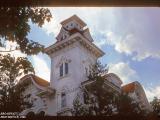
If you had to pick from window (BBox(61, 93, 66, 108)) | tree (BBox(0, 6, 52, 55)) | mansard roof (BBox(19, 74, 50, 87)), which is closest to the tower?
window (BBox(61, 93, 66, 108))

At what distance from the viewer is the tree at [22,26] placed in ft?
29.2

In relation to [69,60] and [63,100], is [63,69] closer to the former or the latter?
[69,60]

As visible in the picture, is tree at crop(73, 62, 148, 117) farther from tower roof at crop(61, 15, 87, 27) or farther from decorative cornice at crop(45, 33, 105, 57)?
tower roof at crop(61, 15, 87, 27)

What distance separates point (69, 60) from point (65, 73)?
5.25ft

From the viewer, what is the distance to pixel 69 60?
31.6 metres

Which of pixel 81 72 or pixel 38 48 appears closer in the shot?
pixel 38 48

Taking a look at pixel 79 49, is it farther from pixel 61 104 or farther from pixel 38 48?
pixel 38 48

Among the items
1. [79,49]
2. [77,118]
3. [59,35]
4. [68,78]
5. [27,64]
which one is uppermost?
[59,35]

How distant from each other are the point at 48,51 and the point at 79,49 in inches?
180

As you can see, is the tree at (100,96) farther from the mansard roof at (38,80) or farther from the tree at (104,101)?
the mansard roof at (38,80)

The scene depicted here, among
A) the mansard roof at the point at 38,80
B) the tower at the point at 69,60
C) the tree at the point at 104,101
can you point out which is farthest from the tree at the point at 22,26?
the mansard roof at the point at 38,80

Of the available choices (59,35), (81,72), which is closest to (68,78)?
(81,72)

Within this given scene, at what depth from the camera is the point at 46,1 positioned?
202 centimetres

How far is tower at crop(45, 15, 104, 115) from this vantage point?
97.7 ft
